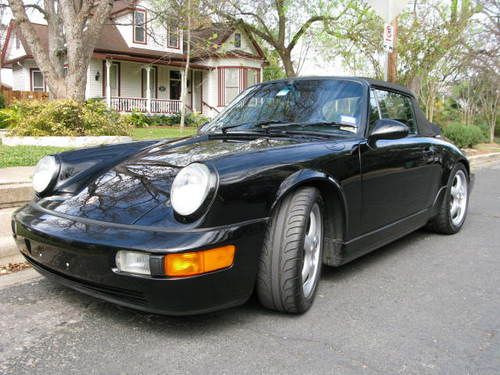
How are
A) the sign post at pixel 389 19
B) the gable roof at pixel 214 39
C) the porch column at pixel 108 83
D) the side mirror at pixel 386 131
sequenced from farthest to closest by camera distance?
1. the porch column at pixel 108 83
2. the gable roof at pixel 214 39
3. the sign post at pixel 389 19
4. the side mirror at pixel 386 131

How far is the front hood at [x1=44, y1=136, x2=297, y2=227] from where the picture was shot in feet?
8.48

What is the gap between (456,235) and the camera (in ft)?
17.0

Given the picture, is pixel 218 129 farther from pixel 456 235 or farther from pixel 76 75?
pixel 76 75

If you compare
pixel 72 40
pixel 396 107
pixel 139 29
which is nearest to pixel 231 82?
pixel 139 29

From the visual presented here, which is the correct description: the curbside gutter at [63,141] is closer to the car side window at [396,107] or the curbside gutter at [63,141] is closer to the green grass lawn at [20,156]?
the green grass lawn at [20,156]

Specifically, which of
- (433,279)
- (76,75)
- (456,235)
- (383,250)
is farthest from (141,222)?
(76,75)

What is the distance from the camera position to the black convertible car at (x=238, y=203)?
7.91 ft

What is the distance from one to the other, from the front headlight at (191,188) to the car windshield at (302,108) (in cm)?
125

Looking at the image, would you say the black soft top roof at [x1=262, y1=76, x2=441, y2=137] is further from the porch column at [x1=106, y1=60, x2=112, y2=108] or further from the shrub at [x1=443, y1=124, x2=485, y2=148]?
the porch column at [x1=106, y1=60, x2=112, y2=108]

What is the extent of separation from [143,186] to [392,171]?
1.93 metres

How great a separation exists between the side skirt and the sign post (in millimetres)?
4352

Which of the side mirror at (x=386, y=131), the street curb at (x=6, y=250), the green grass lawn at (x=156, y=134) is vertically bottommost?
the street curb at (x=6, y=250)

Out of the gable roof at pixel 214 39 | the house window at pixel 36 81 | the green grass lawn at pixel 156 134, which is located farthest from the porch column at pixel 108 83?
the green grass lawn at pixel 156 134

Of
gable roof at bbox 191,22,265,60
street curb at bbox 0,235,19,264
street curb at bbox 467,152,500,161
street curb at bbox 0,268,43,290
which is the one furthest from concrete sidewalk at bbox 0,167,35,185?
street curb at bbox 467,152,500,161
